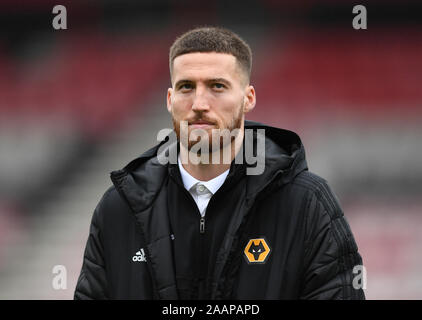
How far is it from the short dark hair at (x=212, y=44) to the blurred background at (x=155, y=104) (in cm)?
457

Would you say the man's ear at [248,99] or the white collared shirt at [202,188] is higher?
the man's ear at [248,99]

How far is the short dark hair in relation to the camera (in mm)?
2336

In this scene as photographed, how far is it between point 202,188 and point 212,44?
50 cm

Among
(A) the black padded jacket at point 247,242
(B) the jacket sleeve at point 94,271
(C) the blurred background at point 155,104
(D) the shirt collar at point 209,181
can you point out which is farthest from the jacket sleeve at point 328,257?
(C) the blurred background at point 155,104

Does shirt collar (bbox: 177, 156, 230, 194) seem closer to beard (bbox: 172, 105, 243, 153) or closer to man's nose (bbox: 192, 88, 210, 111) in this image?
beard (bbox: 172, 105, 243, 153)

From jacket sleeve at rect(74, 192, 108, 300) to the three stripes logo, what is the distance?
513 millimetres

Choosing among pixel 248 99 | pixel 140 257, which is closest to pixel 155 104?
pixel 248 99

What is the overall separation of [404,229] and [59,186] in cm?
360

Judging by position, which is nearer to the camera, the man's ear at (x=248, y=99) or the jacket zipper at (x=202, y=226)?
the jacket zipper at (x=202, y=226)

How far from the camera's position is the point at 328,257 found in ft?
7.00

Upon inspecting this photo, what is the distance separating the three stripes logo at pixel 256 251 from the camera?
7.11ft

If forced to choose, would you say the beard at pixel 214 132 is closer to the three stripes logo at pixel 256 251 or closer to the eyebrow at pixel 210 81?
the eyebrow at pixel 210 81

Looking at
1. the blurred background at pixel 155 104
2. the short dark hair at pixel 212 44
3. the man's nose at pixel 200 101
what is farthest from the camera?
the blurred background at pixel 155 104

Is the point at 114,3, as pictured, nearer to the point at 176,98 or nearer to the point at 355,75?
the point at 355,75
